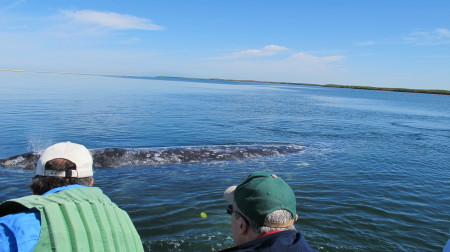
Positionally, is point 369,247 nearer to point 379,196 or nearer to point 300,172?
point 379,196

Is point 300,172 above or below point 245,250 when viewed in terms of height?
below

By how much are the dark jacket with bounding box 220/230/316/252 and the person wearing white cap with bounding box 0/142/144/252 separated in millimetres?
1068

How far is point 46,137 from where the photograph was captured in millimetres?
20281

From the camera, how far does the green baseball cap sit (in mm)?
2867

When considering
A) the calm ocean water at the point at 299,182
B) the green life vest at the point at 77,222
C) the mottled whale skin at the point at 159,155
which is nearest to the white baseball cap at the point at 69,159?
the green life vest at the point at 77,222

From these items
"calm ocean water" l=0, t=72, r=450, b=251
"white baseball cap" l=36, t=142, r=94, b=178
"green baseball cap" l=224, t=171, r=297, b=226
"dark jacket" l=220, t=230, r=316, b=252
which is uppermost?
"white baseball cap" l=36, t=142, r=94, b=178

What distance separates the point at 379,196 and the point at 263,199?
33.8ft

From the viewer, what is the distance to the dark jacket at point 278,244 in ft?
8.46

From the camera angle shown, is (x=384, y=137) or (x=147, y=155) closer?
(x=147, y=155)

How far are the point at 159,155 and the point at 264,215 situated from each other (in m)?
13.2

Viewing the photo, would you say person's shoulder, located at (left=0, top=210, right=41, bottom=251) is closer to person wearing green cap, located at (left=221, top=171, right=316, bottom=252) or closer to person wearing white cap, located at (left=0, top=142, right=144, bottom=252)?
person wearing white cap, located at (left=0, top=142, right=144, bottom=252)

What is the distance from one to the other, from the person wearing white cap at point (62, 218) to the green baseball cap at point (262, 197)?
106cm

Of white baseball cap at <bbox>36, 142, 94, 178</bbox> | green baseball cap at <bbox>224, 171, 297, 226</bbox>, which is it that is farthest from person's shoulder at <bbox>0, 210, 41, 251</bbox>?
green baseball cap at <bbox>224, 171, 297, 226</bbox>

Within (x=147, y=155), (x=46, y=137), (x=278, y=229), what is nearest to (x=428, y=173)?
(x=147, y=155)
